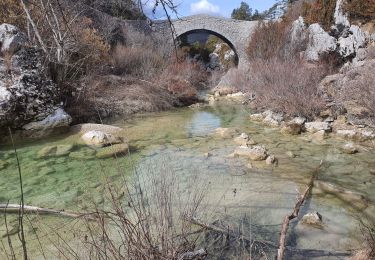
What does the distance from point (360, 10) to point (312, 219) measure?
15.1 meters

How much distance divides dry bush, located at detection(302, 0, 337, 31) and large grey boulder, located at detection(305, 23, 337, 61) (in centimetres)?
107

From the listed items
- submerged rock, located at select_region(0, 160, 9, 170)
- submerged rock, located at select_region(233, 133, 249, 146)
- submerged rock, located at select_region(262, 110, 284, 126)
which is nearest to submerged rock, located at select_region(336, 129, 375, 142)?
submerged rock, located at select_region(262, 110, 284, 126)

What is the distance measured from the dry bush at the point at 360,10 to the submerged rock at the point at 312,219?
1416 centimetres

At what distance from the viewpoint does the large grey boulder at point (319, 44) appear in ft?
52.1

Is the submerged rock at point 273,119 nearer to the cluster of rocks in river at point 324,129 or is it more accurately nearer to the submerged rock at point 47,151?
the cluster of rocks in river at point 324,129

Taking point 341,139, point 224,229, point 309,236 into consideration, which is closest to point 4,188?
point 224,229

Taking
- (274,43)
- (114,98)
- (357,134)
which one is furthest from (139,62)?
(357,134)

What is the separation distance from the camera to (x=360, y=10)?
635 inches

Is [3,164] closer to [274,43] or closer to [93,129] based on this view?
[93,129]

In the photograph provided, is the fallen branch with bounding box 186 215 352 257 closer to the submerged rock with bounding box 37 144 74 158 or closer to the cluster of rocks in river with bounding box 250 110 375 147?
the cluster of rocks in river with bounding box 250 110 375 147

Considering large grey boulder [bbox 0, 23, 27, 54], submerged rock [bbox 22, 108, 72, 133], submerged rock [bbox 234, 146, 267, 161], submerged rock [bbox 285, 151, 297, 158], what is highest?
large grey boulder [bbox 0, 23, 27, 54]

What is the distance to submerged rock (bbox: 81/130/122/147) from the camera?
6.96 m

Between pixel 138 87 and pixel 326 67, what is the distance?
23.0 feet

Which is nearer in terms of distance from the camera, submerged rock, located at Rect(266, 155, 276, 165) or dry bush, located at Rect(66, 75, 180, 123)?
submerged rock, located at Rect(266, 155, 276, 165)
